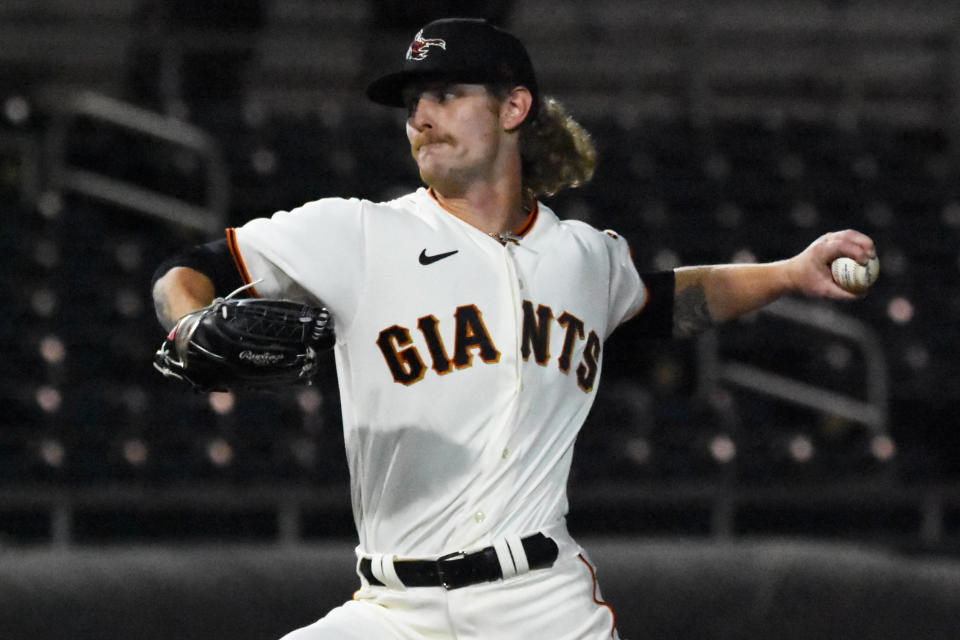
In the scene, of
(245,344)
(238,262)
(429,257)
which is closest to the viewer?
(245,344)

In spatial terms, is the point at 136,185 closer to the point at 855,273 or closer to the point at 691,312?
the point at 691,312

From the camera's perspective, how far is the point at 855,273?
256 cm

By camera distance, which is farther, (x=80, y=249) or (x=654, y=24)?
(x=654, y=24)

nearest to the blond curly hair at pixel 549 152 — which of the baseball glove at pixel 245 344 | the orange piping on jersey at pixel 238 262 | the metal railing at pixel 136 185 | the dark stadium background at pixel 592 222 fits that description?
the orange piping on jersey at pixel 238 262

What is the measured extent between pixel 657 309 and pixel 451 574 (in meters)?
0.78

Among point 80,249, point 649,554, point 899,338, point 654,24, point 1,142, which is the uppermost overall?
point 654,24

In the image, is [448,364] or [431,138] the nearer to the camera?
[448,364]

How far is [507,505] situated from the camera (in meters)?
2.36

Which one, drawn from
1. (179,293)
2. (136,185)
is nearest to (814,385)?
(136,185)

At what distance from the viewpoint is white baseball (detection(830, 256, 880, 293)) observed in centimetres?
256

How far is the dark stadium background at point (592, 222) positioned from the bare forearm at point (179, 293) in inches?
149

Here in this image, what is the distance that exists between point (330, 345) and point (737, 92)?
29.7ft

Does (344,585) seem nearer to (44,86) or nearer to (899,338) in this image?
(899,338)

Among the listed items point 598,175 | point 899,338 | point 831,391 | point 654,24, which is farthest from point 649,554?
point 654,24
